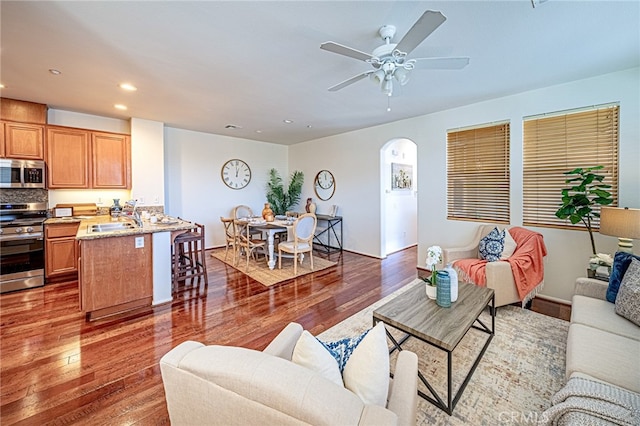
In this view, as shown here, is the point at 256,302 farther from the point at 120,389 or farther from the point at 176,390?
the point at 176,390

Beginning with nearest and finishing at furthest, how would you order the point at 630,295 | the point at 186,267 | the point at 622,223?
the point at 630,295 < the point at 622,223 < the point at 186,267

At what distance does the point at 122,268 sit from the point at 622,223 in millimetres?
4865

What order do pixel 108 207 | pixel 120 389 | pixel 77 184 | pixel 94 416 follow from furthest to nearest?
1. pixel 108 207
2. pixel 77 184
3. pixel 120 389
4. pixel 94 416

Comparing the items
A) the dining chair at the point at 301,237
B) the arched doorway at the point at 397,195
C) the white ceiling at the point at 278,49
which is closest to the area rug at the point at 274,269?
the dining chair at the point at 301,237

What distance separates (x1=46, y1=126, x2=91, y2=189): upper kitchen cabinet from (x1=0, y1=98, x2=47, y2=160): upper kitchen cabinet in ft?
0.40

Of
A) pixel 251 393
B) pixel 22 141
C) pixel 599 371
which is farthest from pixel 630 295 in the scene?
pixel 22 141

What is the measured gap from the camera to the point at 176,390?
0.85 metres

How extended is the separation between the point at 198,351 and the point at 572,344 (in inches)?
84.7

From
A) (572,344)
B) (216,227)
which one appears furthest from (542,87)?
(216,227)

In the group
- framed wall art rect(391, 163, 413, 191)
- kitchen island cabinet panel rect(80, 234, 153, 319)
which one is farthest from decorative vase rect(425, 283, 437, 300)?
framed wall art rect(391, 163, 413, 191)

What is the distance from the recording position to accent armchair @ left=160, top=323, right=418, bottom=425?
69cm

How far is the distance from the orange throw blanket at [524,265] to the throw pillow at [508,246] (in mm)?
40

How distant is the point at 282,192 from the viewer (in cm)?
676

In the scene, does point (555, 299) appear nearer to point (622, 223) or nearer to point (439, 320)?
point (622, 223)
